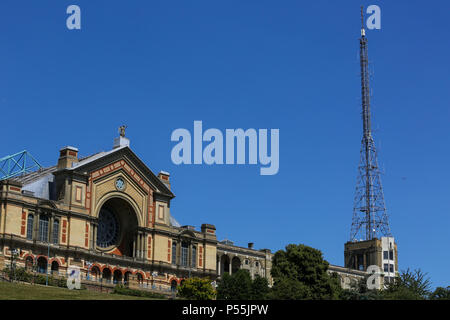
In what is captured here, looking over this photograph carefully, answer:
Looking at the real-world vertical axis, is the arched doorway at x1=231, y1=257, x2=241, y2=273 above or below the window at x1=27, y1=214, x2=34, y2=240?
below

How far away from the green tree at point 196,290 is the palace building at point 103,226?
11.3 meters

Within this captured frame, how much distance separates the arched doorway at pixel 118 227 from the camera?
367 ft

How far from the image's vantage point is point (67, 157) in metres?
107

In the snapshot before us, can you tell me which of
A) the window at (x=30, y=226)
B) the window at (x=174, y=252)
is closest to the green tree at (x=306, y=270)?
the window at (x=174, y=252)

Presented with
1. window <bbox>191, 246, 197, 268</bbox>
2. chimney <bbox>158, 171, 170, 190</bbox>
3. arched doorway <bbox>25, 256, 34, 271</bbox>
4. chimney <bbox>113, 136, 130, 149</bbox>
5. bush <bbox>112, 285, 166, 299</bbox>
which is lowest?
bush <bbox>112, 285, 166, 299</bbox>

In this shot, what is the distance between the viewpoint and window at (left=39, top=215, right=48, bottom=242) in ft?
333

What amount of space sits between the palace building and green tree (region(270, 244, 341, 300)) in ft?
40.4

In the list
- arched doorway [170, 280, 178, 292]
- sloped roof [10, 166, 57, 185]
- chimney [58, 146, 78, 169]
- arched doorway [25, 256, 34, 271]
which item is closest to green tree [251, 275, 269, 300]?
arched doorway [170, 280, 178, 292]

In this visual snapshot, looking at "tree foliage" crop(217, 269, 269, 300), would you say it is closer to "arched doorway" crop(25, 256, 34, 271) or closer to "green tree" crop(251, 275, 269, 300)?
"green tree" crop(251, 275, 269, 300)

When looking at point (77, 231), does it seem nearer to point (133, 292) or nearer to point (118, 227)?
point (118, 227)
